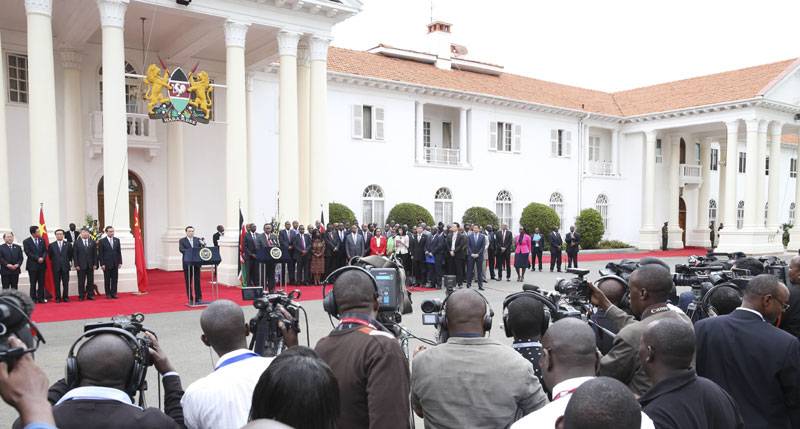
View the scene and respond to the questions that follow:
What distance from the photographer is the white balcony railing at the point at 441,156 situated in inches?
1091

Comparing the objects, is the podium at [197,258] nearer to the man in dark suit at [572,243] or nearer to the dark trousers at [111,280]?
the dark trousers at [111,280]

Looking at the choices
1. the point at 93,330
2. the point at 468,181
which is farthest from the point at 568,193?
the point at 93,330

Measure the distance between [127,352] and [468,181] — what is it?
2625cm

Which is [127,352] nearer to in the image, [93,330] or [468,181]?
[93,330]

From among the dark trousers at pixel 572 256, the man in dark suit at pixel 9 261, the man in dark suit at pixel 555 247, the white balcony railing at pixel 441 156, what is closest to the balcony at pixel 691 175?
the white balcony railing at pixel 441 156

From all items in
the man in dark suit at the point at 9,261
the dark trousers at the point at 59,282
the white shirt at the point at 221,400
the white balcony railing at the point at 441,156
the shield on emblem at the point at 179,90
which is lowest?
the dark trousers at the point at 59,282

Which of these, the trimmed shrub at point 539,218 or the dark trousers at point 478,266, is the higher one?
the trimmed shrub at point 539,218

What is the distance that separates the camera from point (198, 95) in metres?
14.9

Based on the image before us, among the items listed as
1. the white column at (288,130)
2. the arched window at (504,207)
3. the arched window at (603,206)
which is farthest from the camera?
the arched window at (603,206)

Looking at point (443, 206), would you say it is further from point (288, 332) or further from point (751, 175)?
point (288, 332)

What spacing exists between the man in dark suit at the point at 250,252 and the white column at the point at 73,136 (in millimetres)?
6796

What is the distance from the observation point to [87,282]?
13.4m

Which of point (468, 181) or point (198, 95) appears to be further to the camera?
point (468, 181)

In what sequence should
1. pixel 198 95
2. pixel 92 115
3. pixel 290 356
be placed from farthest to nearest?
pixel 92 115 < pixel 198 95 < pixel 290 356
